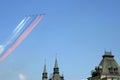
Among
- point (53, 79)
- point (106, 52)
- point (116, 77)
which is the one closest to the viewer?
point (116, 77)

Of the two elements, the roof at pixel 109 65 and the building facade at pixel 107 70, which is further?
the roof at pixel 109 65

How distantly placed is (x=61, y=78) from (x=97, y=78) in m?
44.7

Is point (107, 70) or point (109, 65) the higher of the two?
point (109, 65)

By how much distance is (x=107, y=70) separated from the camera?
150 meters

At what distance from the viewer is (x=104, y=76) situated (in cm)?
14750

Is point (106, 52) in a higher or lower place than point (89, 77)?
higher

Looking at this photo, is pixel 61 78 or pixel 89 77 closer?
pixel 89 77

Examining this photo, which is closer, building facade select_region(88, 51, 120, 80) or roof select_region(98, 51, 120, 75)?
building facade select_region(88, 51, 120, 80)

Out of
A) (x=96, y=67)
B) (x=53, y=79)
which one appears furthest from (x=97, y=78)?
(x=53, y=79)

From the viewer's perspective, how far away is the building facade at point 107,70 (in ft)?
484

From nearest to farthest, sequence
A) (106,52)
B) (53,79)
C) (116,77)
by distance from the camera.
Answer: (116,77) < (106,52) < (53,79)

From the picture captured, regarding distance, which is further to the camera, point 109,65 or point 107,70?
point 109,65

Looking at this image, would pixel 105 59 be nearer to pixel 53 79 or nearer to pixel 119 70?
pixel 119 70

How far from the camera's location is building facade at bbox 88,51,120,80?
14738cm
